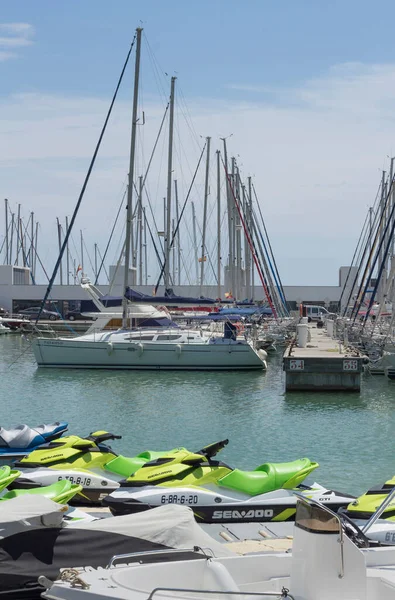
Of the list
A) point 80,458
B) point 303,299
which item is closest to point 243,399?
point 80,458

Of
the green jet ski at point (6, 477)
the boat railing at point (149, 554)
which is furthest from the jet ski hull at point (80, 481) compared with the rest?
the boat railing at point (149, 554)

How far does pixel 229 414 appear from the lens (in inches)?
1095

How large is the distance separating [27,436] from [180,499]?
5.16m

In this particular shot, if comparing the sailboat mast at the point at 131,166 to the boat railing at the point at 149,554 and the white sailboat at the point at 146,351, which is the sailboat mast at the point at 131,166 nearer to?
the white sailboat at the point at 146,351

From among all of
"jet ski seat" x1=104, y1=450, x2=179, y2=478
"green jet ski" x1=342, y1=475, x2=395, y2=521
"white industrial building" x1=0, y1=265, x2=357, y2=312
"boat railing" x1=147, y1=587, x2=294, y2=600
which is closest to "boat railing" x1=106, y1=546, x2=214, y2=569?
"boat railing" x1=147, y1=587, x2=294, y2=600

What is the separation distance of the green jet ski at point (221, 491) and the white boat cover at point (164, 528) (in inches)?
141

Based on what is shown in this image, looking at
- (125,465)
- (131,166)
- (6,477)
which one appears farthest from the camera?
(131,166)

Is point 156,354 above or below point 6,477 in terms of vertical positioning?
below

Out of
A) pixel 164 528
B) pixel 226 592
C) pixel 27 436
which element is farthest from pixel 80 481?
pixel 226 592

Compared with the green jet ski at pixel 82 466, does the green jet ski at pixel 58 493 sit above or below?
above

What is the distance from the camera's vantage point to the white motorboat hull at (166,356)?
129 ft

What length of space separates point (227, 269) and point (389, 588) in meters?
56.9

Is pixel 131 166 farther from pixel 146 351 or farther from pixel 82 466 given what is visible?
pixel 82 466

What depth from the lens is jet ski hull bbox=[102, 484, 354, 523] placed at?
41.9 ft
